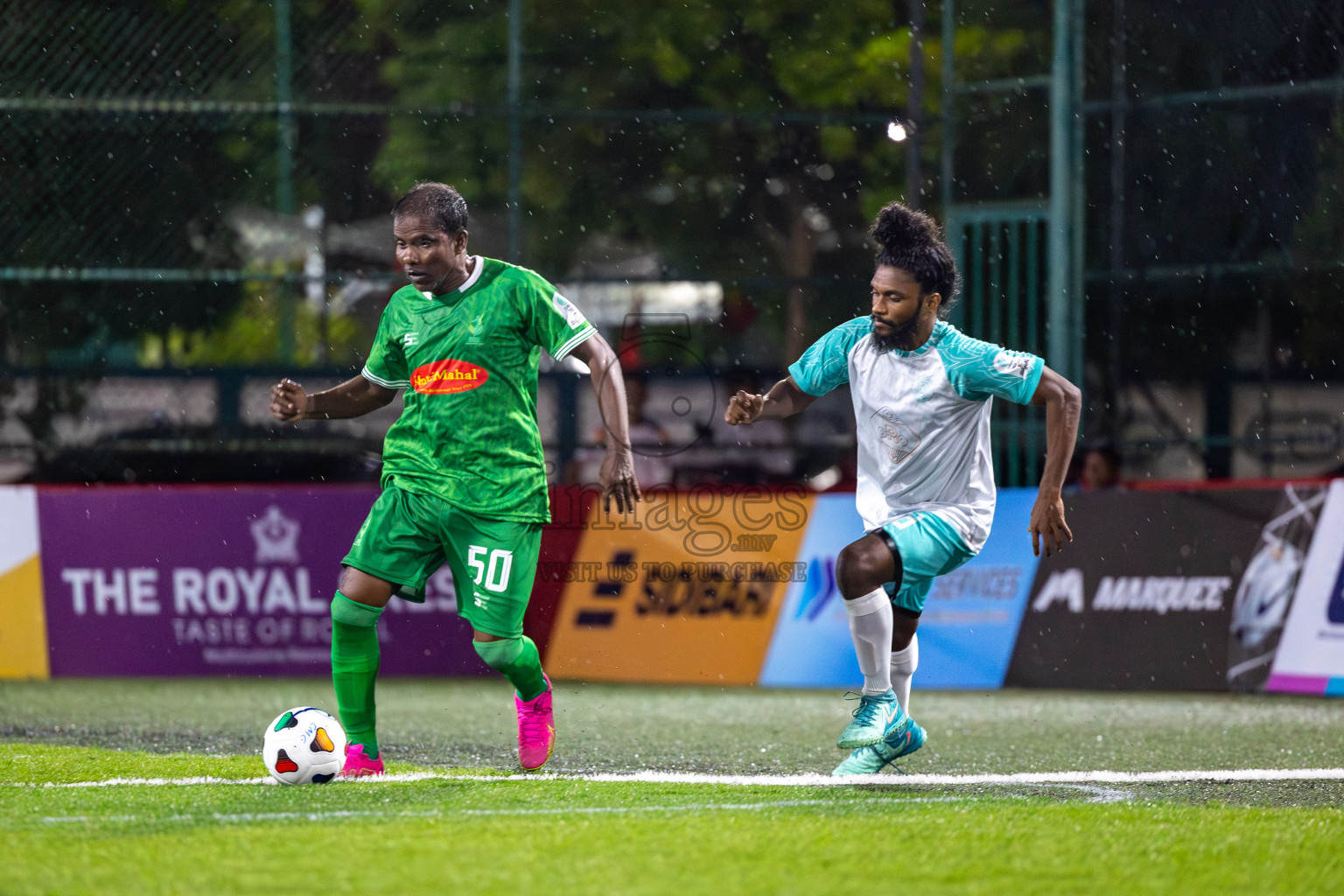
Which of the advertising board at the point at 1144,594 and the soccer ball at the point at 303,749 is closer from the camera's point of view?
the soccer ball at the point at 303,749

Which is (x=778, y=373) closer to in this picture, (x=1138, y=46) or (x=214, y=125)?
(x=1138, y=46)

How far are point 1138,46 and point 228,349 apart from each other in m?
6.46

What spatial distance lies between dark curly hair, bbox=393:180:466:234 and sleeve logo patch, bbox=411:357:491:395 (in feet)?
1.48

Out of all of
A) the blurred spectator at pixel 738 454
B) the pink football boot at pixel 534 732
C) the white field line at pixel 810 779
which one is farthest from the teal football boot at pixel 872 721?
the blurred spectator at pixel 738 454

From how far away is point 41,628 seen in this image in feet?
32.0

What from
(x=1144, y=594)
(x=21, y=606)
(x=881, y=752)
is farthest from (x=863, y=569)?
(x=21, y=606)

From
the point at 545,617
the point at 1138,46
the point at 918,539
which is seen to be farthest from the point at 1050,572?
the point at 1138,46

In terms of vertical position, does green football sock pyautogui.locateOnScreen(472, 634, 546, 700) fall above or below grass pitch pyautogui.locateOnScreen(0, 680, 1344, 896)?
above

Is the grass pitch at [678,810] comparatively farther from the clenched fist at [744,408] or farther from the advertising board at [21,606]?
the advertising board at [21,606]

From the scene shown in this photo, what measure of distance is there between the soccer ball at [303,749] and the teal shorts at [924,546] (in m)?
1.98

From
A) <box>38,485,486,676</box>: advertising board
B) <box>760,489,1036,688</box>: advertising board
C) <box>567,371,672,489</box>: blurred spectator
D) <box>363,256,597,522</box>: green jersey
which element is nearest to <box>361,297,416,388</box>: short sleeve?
<box>363,256,597,522</box>: green jersey

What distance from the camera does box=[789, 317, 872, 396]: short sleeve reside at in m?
6.28

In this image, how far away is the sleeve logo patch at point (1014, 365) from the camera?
5.91m

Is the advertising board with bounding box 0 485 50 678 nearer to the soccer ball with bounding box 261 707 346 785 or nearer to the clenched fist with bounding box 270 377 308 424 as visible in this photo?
the clenched fist with bounding box 270 377 308 424
